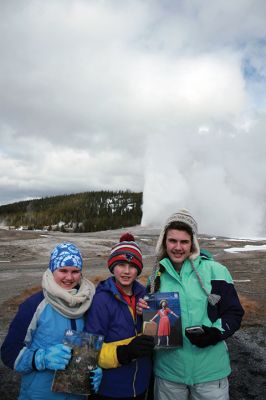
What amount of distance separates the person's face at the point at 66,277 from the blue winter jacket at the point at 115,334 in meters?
0.21

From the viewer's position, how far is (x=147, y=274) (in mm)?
15945

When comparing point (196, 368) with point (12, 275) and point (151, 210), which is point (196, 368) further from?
point (151, 210)

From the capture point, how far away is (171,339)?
2.54m

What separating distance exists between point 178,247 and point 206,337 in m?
0.69

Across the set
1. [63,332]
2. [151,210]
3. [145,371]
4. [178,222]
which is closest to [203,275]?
[178,222]

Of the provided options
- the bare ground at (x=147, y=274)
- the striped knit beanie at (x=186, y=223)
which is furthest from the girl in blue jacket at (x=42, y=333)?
the bare ground at (x=147, y=274)

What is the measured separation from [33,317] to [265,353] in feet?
15.4

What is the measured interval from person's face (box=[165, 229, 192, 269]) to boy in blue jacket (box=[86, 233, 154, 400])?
0.31m

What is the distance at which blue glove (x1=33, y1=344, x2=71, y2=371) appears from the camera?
7.72 ft

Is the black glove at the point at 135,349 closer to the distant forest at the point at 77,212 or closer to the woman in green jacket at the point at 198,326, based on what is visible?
the woman in green jacket at the point at 198,326

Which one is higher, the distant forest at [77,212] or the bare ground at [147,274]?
the distant forest at [77,212]

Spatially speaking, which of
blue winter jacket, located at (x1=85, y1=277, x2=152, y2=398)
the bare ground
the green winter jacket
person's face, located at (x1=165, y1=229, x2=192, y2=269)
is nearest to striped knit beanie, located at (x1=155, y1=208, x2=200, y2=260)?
person's face, located at (x1=165, y1=229, x2=192, y2=269)

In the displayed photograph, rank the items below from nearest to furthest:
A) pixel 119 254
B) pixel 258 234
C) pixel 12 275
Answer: pixel 119 254 → pixel 12 275 → pixel 258 234

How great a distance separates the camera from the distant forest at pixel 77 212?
9300 cm
